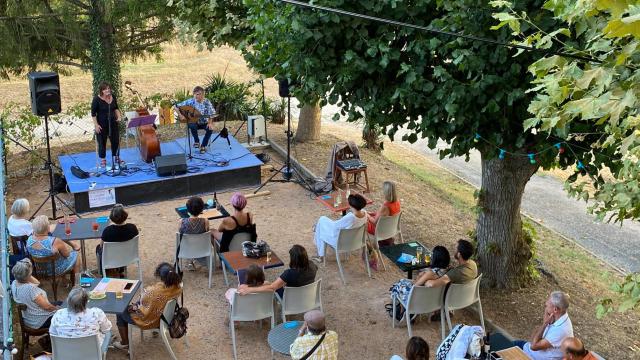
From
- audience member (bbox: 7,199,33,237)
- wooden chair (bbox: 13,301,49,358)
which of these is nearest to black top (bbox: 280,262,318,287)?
wooden chair (bbox: 13,301,49,358)

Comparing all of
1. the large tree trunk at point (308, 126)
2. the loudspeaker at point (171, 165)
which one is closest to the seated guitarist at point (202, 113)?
the loudspeaker at point (171, 165)

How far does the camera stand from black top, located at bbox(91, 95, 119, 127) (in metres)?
11.5

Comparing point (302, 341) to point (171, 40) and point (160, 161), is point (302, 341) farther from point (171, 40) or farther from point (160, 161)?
point (171, 40)

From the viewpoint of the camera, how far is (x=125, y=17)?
1457 cm

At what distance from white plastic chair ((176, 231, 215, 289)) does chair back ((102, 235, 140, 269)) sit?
0.53m

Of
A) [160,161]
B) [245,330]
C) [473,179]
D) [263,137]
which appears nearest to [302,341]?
[245,330]

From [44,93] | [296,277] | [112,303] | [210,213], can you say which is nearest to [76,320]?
[112,303]

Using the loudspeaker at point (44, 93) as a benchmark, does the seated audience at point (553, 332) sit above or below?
below

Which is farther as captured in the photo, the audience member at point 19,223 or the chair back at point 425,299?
the audience member at point 19,223

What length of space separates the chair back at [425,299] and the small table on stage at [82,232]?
3638mm

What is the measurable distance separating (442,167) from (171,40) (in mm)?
6774

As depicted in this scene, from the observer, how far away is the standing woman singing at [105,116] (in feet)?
37.6

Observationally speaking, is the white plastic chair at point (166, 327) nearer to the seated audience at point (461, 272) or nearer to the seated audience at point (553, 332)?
the seated audience at point (461, 272)

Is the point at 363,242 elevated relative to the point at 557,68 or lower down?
lower down
